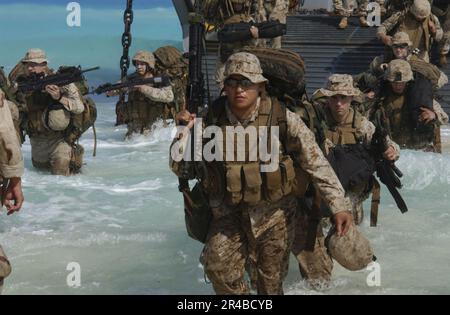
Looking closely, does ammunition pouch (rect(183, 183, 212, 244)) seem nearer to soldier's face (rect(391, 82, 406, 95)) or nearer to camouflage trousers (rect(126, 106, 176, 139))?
soldier's face (rect(391, 82, 406, 95))

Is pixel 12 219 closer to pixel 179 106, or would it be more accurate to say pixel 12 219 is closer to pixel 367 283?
pixel 367 283

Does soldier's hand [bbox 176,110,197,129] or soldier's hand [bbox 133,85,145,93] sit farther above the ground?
soldier's hand [bbox 176,110,197,129]

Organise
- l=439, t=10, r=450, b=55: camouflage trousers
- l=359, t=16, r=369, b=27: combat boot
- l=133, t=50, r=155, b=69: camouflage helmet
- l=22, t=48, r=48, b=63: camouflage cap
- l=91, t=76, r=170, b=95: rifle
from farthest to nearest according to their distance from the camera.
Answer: l=359, t=16, r=369, b=27: combat boot < l=439, t=10, r=450, b=55: camouflage trousers < l=133, t=50, r=155, b=69: camouflage helmet < l=91, t=76, r=170, b=95: rifle < l=22, t=48, r=48, b=63: camouflage cap

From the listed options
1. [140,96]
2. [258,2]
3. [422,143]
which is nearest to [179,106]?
[140,96]

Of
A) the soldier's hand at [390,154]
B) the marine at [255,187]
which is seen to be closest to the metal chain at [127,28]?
the soldier's hand at [390,154]

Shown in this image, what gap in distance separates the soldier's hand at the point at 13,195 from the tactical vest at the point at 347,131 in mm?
2912

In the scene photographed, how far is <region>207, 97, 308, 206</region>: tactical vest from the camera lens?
4555 millimetres

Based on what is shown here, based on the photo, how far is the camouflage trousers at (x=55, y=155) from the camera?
9861 millimetres

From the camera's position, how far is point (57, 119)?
9438mm

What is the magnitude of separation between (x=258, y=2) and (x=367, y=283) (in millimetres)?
5073

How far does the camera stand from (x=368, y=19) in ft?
54.1

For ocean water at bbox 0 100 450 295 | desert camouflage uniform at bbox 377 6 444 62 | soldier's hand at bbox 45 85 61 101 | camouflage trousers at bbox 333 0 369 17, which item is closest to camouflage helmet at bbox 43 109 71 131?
soldier's hand at bbox 45 85 61 101

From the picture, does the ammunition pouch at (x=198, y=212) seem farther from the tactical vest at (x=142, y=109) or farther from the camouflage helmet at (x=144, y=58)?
the tactical vest at (x=142, y=109)

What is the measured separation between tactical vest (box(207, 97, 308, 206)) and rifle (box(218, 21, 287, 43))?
12.0 feet
